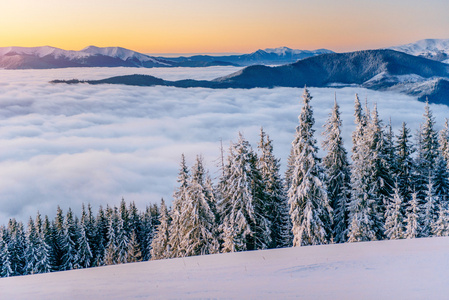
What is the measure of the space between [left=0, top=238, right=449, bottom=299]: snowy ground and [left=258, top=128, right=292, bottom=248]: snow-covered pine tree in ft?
56.3

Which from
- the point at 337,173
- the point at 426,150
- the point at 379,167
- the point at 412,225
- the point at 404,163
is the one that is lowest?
the point at 412,225

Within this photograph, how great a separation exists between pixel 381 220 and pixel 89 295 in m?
24.2

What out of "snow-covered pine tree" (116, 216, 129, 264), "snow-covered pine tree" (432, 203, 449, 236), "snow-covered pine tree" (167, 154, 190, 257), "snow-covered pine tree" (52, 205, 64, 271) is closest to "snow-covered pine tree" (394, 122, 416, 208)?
"snow-covered pine tree" (432, 203, 449, 236)

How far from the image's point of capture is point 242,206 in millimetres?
21984

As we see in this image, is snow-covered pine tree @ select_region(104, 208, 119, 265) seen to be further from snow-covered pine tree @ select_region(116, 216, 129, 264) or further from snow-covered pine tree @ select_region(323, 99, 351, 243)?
snow-covered pine tree @ select_region(323, 99, 351, 243)

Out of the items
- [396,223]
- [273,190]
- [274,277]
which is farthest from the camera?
[273,190]

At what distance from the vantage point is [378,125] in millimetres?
26906

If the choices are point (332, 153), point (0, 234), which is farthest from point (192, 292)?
point (0, 234)

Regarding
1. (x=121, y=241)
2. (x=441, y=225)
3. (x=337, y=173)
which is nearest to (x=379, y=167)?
(x=337, y=173)

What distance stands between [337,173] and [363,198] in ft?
11.8

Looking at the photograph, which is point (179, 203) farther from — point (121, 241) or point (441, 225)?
point (121, 241)

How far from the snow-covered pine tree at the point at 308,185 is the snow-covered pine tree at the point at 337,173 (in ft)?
14.9

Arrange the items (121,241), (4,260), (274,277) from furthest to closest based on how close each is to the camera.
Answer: (121,241), (4,260), (274,277)

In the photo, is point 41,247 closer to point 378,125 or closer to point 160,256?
point 160,256
